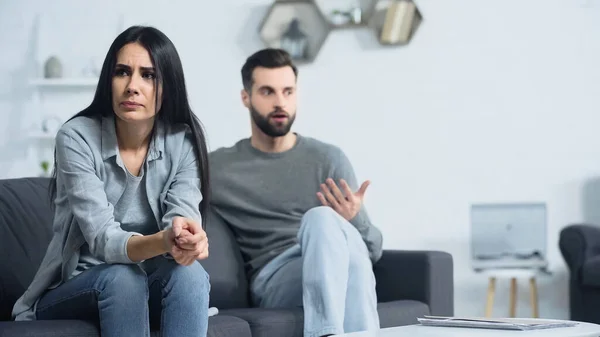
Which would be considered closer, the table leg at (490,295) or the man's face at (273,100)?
the man's face at (273,100)

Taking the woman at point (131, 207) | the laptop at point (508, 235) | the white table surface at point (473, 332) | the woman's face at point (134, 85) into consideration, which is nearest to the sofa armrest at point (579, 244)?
the laptop at point (508, 235)

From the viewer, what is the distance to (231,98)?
5121 mm

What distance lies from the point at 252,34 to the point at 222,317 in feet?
9.76

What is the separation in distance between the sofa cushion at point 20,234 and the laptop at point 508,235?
9.05ft

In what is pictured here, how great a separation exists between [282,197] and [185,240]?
4.04 ft

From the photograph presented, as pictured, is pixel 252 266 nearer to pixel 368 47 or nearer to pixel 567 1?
pixel 368 47

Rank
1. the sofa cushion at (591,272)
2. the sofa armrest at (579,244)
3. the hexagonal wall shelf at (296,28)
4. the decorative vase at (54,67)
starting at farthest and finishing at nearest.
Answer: the decorative vase at (54,67)
the hexagonal wall shelf at (296,28)
the sofa armrest at (579,244)
the sofa cushion at (591,272)

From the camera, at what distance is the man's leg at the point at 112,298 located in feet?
6.29

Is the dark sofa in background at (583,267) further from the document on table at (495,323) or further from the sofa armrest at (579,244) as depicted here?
the document on table at (495,323)

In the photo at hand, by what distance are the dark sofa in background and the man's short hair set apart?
1.72 metres

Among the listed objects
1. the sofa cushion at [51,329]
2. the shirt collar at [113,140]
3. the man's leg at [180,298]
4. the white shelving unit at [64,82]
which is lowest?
the sofa cushion at [51,329]

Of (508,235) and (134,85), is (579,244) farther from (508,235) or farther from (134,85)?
(134,85)

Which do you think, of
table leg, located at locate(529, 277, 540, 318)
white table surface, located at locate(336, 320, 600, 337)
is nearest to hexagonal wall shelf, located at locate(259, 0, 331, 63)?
table leg, located at locate(529, 277, 540, 318)

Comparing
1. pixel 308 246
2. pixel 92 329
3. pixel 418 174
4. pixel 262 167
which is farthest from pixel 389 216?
pixel 92 329
